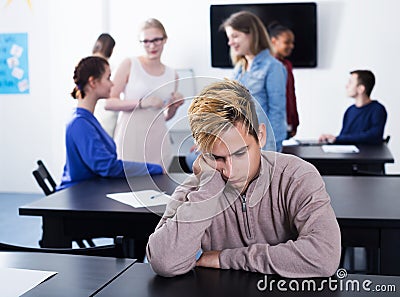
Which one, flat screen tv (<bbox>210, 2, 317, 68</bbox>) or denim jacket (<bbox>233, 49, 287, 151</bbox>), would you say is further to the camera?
flat screen tv (<bbox>210, 2, 317, 68</bbox>)

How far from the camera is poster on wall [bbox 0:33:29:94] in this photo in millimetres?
6113

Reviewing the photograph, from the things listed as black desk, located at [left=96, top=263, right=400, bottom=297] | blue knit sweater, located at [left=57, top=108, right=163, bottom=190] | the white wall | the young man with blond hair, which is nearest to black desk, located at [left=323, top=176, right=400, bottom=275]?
the young man with blond hair

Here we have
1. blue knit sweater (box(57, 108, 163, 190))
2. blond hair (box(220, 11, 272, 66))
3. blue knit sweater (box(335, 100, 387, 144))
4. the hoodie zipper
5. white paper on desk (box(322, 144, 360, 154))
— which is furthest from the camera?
blue knit sweater (box(335, 100, 387, 144))

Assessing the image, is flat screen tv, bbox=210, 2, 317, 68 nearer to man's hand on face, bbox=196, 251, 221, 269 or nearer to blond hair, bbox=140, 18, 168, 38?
blond hair, bbox=140, 18, 168, 38

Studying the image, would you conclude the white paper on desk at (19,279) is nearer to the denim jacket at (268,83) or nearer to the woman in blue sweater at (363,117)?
the denim jacket at (268,83)

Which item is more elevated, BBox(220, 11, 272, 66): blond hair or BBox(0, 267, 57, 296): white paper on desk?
BBox(220, 11, 272, 66): blond hair

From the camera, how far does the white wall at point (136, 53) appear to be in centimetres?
561

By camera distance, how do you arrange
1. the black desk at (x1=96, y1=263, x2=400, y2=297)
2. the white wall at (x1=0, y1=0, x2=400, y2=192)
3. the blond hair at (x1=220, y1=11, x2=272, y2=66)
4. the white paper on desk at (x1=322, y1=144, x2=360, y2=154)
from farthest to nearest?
the white wall at (x1=0, y1=0, x2=400, y2=192)
the white paper on desk at (x1=322, y1=144, x2=360, y2=154)
the blond hair at (x1=220, y1=11, x2=272, y2=66)
the black desk at (x1=96, y1=263, x2=400, y2=297)

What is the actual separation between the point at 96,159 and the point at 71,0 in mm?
3333

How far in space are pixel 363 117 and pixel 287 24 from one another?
4.98 feet

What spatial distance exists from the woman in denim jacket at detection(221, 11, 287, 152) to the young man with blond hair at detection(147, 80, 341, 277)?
5.73ft

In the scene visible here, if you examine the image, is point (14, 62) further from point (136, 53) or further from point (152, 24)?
point (152, 24)

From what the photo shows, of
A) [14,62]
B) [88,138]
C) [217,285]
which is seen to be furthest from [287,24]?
[217,285]

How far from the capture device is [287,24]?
575cm
